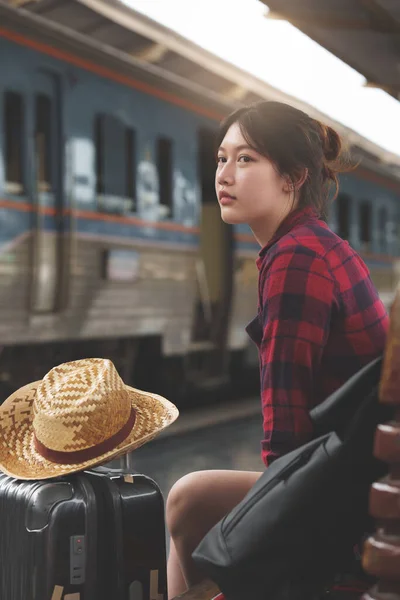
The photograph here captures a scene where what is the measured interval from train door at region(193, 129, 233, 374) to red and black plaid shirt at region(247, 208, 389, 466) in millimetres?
7559

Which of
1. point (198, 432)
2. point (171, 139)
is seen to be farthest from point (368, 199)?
point (198, 432)

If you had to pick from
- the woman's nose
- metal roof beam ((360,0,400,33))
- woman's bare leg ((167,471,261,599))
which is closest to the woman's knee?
woman's bare leg ((167,471,261,599))

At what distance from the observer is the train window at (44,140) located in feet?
24.3

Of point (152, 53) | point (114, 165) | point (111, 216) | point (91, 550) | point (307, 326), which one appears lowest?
point (91, 550)

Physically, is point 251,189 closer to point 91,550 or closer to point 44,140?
point 91,550

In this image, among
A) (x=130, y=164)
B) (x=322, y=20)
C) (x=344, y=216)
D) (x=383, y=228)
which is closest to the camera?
(x=322, y=20)

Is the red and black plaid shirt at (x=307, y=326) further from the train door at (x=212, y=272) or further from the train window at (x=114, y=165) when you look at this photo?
the train door at (x=212, y=272)

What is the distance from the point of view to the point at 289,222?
87.3 inches

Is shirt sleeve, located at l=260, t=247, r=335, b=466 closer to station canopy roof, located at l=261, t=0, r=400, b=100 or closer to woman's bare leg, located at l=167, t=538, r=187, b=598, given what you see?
woman's bare leg, located at l=167, t=538, r=187, b=598

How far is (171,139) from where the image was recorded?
9.26 metres

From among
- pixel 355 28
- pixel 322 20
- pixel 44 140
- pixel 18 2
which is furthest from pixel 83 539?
pixel 18 2

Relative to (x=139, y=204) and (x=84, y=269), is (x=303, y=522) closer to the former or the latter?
(x=84, y=269)

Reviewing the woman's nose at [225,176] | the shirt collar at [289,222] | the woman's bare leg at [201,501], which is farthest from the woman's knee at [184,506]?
the woman's nose at [225,176]

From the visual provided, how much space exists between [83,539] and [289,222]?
0.95 meters
